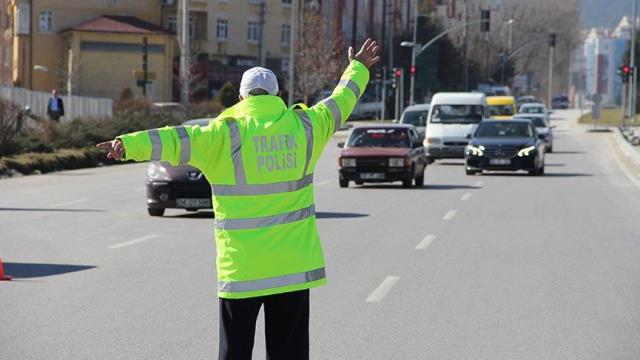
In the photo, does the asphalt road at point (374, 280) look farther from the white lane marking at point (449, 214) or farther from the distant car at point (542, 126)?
the distant car at point (542, 126)

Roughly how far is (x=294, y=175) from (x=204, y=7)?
88101 millimetres

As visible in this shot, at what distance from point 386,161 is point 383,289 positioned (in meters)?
18.1

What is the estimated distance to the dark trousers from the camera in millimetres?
6742

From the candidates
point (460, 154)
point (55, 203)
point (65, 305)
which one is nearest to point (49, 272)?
point (65, 305)

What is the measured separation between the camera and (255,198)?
6.75 m

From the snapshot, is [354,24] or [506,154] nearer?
[506,154]

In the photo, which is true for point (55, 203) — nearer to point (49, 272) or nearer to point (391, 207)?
point (391, 207)

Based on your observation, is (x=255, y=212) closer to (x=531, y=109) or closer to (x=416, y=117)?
(x=416, y=117)

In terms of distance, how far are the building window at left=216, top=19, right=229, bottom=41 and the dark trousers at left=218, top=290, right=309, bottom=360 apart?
290 feet

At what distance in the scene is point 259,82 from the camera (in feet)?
22.6

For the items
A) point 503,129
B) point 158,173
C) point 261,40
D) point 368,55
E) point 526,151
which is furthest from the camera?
point 261,40

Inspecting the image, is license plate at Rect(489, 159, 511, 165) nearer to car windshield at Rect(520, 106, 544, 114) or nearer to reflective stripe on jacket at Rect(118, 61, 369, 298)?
reflective stripe on jacket at Rect(118, 61, 369, 298)

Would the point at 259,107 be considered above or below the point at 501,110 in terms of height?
above

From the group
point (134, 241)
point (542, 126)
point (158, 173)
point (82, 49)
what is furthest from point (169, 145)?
point (82, 49)
